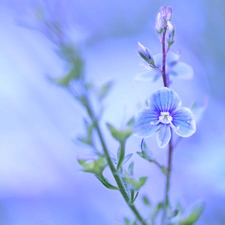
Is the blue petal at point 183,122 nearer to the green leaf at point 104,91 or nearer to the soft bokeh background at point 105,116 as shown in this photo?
the green leaf at point 104,91

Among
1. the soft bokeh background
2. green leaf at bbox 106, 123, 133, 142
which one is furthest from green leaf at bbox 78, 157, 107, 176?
the soft bokeh background

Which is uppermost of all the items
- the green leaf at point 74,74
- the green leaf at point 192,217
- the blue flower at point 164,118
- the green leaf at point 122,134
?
the green leaf at point 74,74

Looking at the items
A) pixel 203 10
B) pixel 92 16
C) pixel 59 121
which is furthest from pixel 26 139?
pixel 203 10

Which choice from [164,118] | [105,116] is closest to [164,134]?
[164,118]

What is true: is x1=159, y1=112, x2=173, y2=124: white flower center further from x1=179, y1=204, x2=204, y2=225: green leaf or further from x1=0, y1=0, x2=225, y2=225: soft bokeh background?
x1=0, y1=0, x2=225, y2=225: soft bokeh background

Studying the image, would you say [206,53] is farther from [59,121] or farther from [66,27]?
[66,27]

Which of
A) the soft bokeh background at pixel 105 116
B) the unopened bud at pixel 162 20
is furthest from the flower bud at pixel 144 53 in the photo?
the soft bokeh background at pixel 105 116

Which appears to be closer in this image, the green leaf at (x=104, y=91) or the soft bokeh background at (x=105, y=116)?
the green leaf at (x=104, y=91)
